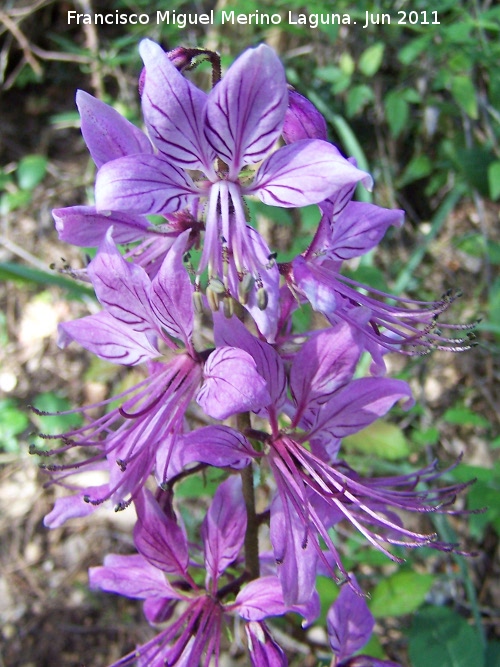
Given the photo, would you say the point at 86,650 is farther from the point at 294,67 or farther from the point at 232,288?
the point at 294,67

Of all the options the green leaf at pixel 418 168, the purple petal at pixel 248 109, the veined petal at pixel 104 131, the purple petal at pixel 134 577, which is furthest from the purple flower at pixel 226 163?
the green leaf at pixel 418 168

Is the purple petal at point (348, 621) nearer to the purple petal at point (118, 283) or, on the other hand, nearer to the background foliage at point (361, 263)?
the background foliage at point (361, 263)

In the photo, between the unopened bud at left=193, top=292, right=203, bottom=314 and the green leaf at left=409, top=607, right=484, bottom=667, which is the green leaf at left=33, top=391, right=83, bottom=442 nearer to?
the green leaf at left=409, top=607, right=484, bottom=667

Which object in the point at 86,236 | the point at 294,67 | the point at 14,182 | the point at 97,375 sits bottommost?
the point at 97,375

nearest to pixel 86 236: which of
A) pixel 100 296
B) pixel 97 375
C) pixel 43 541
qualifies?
pixel 100 296

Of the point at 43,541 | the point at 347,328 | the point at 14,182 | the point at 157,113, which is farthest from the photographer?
the point at 14,182

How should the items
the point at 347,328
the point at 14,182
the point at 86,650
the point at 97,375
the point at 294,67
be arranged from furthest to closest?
the point at 14,182 < the point at 294,67 < the point at 86,650 < the point at 97,375 < the point at 347,328

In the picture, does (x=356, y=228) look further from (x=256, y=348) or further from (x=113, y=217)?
(x=113, y=217)

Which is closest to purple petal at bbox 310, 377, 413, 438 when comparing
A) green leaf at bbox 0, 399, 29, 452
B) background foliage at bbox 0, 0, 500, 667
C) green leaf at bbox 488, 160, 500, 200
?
background foliage at bbox 0, 0, 500, 667
